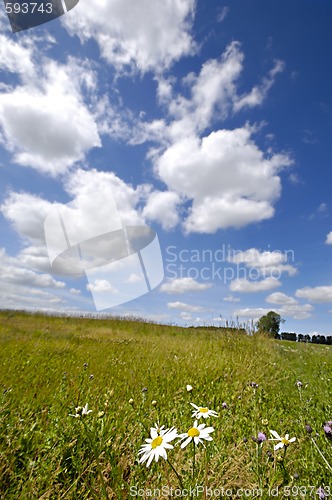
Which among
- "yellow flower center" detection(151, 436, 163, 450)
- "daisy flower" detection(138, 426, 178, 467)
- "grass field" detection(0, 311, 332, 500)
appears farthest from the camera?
"grass field" detection(0, 311, 332, 500)

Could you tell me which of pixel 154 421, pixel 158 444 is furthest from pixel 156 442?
pixel 154 421

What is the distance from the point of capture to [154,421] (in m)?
2.92

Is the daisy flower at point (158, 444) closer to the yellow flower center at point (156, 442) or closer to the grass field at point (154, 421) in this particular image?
the yellow flower center at point (156, 442)

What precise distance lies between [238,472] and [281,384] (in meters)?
3.89

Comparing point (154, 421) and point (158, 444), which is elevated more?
point (158, 444)

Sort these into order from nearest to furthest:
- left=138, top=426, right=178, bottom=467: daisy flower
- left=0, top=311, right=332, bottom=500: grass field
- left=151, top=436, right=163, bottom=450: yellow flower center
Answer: left=138, top=426, right=178, bottom=467: daisy flower → left=151, top=436, right=163, bottom=450: yellow flower center → left=0, top=311, right=332, bottom=500: grass field

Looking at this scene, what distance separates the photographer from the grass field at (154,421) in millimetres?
1702

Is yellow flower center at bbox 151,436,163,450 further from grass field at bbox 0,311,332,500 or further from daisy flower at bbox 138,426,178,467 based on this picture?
grass field at bbox 0,311,332,500

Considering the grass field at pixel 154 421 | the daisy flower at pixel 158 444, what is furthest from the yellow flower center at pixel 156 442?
the grass field at pixel 154 421

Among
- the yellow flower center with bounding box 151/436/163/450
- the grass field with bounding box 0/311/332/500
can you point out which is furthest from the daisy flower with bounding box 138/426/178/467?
the grass field with bounding box 0/311/332/500

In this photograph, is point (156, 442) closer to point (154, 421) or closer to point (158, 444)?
point (158, 444)

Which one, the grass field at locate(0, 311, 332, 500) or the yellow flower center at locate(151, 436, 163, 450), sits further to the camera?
the grass field at locate(0, 311, 332, 500)

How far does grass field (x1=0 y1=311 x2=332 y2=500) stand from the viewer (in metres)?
1.70

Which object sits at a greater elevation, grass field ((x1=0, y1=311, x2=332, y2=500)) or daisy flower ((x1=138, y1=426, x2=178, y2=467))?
daisy flower ((x1=138, y1=426, x2=178, y2=467))
